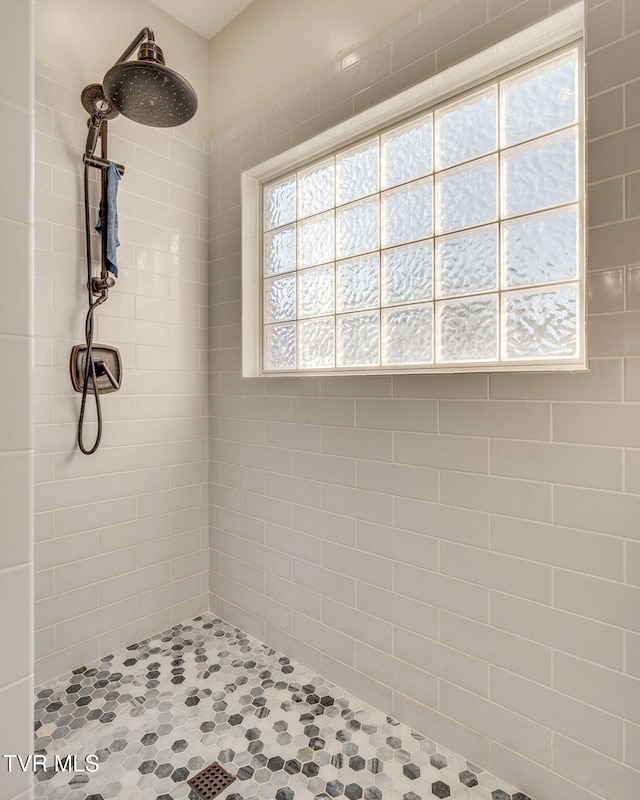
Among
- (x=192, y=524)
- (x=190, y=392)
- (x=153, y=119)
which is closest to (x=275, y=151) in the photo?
(x=153, y=119)

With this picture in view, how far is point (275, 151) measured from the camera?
206 cm

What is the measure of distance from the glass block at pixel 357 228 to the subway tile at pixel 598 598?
1.30m

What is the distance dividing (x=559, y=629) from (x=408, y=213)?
144 centimetres

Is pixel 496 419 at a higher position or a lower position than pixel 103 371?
lower

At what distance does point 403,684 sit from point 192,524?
1254mm

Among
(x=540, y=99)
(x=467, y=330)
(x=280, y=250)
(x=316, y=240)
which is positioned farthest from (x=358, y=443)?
(x=540, y=99)

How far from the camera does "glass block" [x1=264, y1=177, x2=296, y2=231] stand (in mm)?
2143

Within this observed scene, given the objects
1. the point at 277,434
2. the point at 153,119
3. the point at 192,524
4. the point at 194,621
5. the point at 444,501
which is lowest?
the point at 194,621

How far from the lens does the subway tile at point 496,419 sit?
1316mm

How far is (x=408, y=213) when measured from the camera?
172cm

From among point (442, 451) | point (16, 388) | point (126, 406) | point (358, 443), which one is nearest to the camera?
point (16, 388)

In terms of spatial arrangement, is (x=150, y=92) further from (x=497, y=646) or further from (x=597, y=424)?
(x=497, y=646)

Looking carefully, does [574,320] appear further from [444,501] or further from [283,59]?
[283,59]

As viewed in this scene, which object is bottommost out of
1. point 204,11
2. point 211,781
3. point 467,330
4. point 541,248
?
point 211,781
